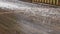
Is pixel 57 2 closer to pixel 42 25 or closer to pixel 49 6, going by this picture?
pixel 49 6

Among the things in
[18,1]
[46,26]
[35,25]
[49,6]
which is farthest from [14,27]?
[18,1]

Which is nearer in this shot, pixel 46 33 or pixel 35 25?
pixel 46 33

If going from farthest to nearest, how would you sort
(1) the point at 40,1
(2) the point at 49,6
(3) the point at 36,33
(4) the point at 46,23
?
(1) the point at 40,1
(2) the point at 49,6
(4) the point at 46,23
(3) the point at 36,33

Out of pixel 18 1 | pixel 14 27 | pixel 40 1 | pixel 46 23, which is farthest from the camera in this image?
pixel 18 1

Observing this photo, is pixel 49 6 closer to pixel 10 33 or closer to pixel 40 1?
pixel 40 1

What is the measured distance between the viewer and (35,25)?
3154mm

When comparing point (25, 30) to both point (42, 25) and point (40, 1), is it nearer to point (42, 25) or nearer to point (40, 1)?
point (42, 25)

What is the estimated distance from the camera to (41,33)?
8.64 ft

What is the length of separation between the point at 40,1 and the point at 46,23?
2842 mm

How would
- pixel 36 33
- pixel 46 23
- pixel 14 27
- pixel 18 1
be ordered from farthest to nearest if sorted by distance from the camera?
1. pixel 18 1
2. pixel 46 23
3. pixel 14 27
4. pixel 36 33

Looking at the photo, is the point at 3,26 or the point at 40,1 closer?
the point at 3,26

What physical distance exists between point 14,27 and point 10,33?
0.36 metres

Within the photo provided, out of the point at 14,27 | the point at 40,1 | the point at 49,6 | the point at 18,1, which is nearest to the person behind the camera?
the point at 14,27

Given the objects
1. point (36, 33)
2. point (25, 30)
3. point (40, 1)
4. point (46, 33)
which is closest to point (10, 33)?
point (25, 30)
